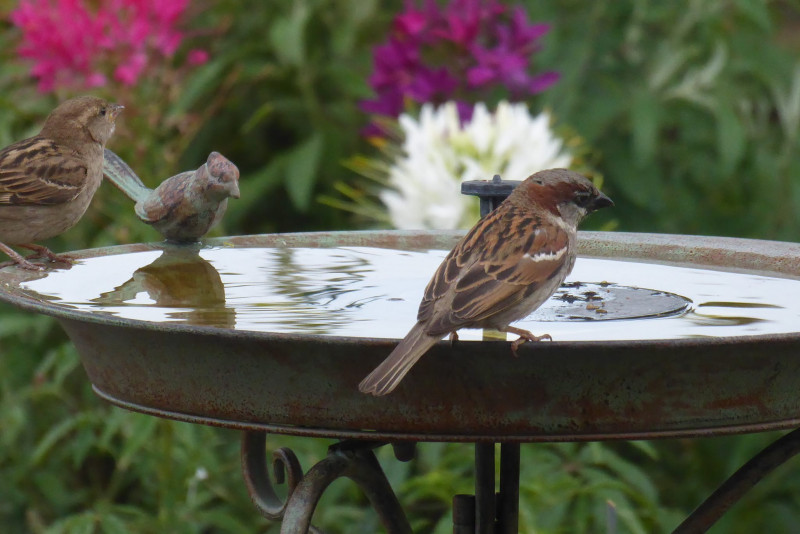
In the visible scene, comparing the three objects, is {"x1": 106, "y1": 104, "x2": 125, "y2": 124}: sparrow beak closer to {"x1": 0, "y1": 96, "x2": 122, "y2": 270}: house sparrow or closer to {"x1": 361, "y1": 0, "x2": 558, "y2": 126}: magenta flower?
{"x1": 0, "y1": 96, "x2": 122, "y2": 270}: house sparrow

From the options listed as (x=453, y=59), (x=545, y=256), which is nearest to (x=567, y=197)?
(x=545, y=256)

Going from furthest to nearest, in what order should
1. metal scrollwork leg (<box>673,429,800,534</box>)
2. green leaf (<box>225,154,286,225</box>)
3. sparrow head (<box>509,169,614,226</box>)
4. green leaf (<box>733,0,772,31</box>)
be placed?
1. green leaf (<box>225,154,286,225</box>)
2. green leaf (<box>733,0,772,31</box>)
3. sparrow head (<box>509,169,614,226</box>)
4. metal scrollwork leg (<box>673,429,800,534</box>)

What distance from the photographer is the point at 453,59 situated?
12.8 ft

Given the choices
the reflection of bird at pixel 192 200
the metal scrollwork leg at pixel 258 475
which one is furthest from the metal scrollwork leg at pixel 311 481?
the reflection of bird at pixel 192 200

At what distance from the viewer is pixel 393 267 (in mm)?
2684

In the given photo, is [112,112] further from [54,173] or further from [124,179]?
[124,179]

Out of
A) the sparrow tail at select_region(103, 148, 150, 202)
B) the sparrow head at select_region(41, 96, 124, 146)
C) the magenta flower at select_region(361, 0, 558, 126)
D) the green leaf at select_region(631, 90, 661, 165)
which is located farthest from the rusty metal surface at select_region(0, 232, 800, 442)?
the green leaf at select_region(631, 90, 661, 165)

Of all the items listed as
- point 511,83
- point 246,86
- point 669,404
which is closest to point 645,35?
point 511,83

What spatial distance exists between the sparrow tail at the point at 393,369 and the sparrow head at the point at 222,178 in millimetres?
874

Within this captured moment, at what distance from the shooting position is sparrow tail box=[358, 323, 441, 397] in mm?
1612

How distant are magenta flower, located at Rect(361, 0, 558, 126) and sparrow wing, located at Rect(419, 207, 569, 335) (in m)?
1.53

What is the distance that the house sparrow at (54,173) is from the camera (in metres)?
3.20

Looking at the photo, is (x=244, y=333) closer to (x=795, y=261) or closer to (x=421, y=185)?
(x=795, y=261)

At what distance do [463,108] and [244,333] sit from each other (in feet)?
6.99
